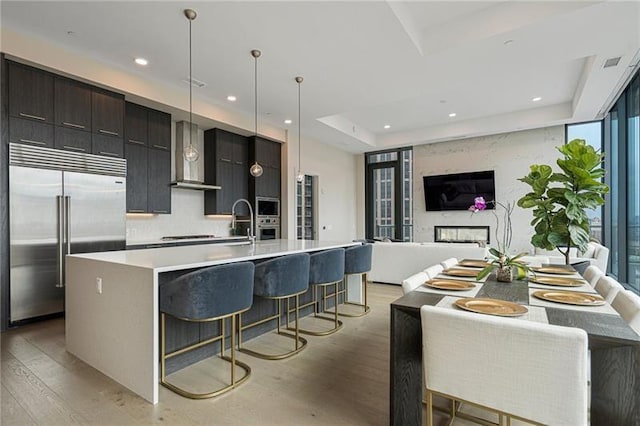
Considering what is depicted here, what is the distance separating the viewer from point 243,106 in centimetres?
559

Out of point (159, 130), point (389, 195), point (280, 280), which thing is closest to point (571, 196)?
point (280, 280)

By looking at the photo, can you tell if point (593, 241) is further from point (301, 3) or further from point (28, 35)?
point (28, 35)

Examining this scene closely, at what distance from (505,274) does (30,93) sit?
4.99m

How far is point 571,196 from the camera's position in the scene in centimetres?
334

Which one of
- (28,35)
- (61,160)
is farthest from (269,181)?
(28,35)

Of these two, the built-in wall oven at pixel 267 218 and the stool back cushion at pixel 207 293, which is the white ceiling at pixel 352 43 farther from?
the stool back cushion at pixel 207 293

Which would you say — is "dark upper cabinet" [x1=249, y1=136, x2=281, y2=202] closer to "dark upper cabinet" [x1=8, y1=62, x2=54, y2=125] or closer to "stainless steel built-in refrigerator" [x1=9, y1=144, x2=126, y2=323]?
"stainless steel built-in refrigerator" [x1=9, y1=144, x2=126, y2=323]

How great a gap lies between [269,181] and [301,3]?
4068 millimetres

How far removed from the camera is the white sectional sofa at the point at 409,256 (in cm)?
516

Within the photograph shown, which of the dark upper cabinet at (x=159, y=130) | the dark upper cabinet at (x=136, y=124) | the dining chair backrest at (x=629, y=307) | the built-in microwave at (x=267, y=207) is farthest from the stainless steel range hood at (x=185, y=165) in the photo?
the dining chair backrest at (x=629, y=307)

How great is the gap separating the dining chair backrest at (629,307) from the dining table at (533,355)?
59 millimetres

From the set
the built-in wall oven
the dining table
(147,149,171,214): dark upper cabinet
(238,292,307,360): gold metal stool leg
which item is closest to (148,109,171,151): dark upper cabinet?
(147,149,171,214): dark upper cabinet

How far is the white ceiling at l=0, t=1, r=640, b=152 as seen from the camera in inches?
120

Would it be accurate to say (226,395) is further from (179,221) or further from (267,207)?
(267,207)
